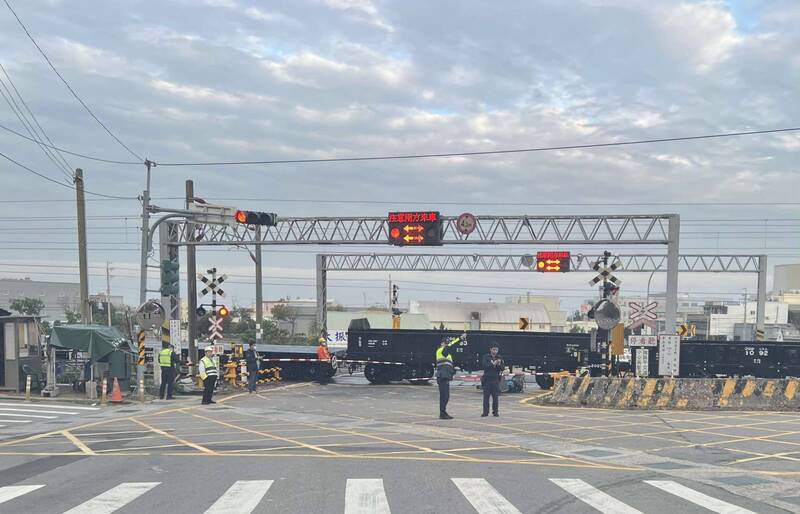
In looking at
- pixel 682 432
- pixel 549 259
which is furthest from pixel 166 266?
pixel 549 259

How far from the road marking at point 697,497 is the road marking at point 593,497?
2.93ft

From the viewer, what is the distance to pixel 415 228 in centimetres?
3058

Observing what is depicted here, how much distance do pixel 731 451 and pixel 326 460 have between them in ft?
22.5

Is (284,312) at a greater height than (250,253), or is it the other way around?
(250,253)

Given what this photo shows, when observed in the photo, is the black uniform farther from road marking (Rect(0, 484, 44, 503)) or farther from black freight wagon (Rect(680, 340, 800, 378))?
black freight wagon (Rect(680, 340, 800, 378))

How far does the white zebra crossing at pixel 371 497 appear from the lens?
7.76 metres

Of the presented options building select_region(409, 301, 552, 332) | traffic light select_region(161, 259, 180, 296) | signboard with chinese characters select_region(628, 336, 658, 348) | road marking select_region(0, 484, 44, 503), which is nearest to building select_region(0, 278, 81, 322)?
building select_region(409, 301, 552, 332)

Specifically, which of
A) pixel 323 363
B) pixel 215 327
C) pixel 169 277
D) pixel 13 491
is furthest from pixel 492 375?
pixel 323 363

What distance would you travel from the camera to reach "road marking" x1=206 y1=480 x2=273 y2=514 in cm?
766

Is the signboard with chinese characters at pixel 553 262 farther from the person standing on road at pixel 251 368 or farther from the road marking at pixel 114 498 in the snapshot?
the road marking at pixel 114 498

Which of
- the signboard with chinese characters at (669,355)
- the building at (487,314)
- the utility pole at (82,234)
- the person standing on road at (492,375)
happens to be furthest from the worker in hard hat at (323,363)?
the building at (487,314)

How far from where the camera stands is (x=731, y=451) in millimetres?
12461

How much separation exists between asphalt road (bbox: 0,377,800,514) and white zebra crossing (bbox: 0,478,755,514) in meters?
0.03

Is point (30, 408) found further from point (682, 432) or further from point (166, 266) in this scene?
point (682, 432)
